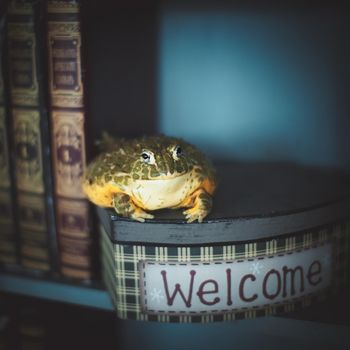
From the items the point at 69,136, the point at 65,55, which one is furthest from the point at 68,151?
the point at 65,55

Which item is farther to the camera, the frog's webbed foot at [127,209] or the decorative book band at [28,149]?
the decorative book band at [28,149]

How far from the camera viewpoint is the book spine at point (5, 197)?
74cm

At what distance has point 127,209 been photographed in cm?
62

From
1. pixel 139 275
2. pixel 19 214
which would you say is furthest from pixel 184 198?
pixel 19 214

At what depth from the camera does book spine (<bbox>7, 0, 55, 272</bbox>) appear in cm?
70

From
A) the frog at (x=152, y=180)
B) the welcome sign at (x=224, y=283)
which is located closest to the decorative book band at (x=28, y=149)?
the frog at (x=152, y=180)

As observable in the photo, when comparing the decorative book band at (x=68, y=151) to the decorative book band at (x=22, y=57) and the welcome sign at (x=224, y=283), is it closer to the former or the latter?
the decorative book band at (x=22, y=57)

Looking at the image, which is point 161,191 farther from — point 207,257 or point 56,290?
point 56,290

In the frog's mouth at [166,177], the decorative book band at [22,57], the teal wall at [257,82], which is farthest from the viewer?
the teal wall at [257,82]

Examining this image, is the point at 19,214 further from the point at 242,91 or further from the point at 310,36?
the point at 310,36

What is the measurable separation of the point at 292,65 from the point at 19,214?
0.46 m

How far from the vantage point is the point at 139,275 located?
2.11 feet

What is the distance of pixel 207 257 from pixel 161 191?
10cm

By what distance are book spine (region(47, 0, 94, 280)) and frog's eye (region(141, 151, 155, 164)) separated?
0.14 m
